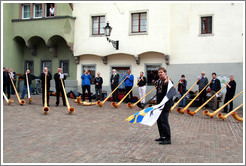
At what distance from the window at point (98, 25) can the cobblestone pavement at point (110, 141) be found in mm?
9819

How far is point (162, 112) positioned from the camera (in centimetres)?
643

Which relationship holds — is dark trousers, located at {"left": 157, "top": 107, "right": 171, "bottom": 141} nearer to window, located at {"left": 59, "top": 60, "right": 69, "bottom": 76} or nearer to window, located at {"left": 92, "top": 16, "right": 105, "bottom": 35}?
window, located at {"left": 92, "top": 16, "right": 105, "bottom": 35}

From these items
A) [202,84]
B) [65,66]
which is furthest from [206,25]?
[65,66]

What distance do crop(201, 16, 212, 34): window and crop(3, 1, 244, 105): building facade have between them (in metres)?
0.06

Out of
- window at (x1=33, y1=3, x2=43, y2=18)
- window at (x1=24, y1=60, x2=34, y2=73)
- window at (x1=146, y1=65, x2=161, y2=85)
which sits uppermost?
window at (x1=33, y1=3, x2=43, y2=18)

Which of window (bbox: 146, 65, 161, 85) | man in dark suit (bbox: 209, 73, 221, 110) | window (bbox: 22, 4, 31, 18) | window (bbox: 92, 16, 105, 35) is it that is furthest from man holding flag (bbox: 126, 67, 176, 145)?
window (bbox: 22, 4, 31, 18)

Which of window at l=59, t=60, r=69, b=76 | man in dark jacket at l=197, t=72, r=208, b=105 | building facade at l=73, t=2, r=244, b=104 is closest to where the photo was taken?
man in dark jacket at l=197, t=72, r=208, b=105

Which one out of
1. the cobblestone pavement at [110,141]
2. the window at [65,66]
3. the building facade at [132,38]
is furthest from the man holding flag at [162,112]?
the window at [65,66]

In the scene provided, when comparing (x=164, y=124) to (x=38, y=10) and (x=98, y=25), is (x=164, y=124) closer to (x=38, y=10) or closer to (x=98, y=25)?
(x=98, y=25)

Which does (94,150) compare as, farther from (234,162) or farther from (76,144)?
(234,162)

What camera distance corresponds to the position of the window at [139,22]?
57.3 feet

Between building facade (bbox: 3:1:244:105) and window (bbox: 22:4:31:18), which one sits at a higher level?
window (bbox: 22:4:31:18)

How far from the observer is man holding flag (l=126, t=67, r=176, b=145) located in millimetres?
6319

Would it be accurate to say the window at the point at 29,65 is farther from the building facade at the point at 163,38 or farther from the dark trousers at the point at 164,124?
the dark trousers at the point at 164,124
